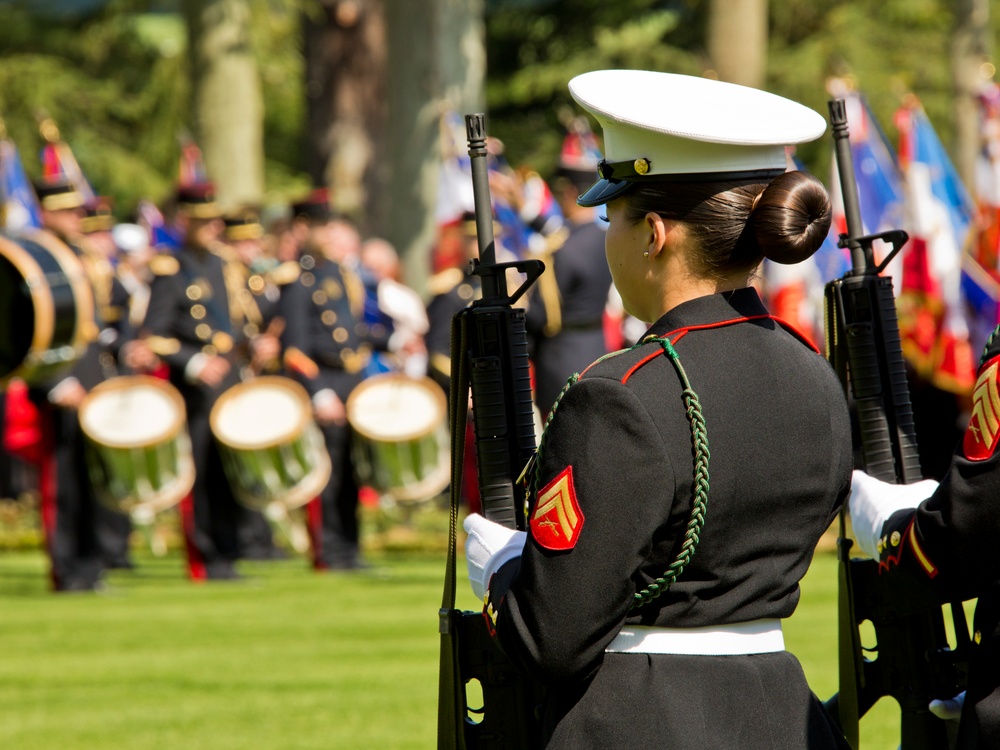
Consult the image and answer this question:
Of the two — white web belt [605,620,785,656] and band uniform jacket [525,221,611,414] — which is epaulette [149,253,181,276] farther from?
white web belt [605,620,785,656]

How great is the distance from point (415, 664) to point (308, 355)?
496cm

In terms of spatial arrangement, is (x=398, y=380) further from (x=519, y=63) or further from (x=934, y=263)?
(x=519, y=63)

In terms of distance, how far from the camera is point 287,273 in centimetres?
1250

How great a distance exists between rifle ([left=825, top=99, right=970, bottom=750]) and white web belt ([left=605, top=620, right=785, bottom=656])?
846 millimetres

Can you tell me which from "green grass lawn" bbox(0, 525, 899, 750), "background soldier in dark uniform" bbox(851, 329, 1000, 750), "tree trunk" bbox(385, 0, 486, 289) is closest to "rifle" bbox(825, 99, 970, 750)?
"background soldier in dark uniform" bbox(851, 329, 1000, 750)

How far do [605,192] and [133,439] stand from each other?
8.39 m

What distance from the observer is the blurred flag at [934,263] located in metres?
13.4

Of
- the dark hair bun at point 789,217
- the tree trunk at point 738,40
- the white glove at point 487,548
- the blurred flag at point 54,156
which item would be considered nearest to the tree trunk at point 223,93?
the blurred flag at point 54,156

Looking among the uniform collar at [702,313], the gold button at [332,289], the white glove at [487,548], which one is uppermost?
the uniform collar at [702,313]

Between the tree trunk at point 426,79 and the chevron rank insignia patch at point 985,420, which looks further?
the tree trunk at point 426,79

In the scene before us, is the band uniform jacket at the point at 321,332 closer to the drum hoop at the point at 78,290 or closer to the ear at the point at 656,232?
the drum hoop at the point at 78,290

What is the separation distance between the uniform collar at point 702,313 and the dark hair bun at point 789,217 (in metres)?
0.10

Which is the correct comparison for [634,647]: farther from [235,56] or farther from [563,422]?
[235,56]

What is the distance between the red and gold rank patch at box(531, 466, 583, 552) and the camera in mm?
2717
